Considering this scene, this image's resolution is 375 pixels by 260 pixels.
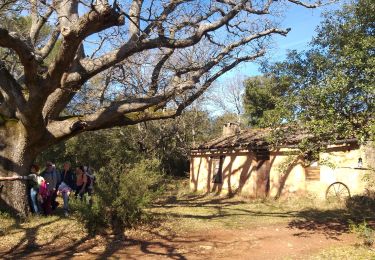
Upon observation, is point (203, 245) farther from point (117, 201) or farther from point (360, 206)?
point (360, 206)

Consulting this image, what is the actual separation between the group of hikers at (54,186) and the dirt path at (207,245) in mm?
2626

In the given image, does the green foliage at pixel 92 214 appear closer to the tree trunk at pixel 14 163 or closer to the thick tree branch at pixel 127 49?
the tree trunk at pixel 14 163

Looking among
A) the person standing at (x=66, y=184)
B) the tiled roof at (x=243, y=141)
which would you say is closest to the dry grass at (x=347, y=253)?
the person standing at (x=66, y=184)

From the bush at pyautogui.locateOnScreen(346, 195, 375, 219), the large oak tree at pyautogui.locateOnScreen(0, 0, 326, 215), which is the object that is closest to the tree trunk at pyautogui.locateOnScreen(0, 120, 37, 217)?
the large oak tree at pyautogui.locateOnScreen(0, 0, 326, 215)

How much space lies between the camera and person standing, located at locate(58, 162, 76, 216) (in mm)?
12227

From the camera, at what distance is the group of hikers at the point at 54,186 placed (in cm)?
1177

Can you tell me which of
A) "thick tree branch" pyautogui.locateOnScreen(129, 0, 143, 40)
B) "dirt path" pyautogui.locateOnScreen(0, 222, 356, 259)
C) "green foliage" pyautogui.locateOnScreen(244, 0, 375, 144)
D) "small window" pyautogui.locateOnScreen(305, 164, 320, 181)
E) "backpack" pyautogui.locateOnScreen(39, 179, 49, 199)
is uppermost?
"thick tree branch" pyautogui.locateOnScreen(129, 0, 143, 40)

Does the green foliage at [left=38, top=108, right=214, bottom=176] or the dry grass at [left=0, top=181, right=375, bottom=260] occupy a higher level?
the green foliage at [left=38, top=108, right=214, bottom=176]

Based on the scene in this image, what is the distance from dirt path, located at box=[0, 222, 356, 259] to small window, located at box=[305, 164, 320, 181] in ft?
18.4

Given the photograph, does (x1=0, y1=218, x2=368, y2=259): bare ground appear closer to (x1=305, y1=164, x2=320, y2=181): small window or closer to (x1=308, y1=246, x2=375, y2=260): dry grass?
(x1=308, y1=246, x2=375, y2=260): dry grass

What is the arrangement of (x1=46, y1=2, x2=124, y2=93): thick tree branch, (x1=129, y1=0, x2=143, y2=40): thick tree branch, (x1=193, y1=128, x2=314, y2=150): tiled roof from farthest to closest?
(x1=193, y1=128, x2=314, y2=150): tiled roof → (x1=129, y1=0, x2=143, y2=40): thick tree branch → (x1=46, y1=2, x2=124, y2=93): thick tree branch

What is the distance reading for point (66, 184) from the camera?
41.2 feet

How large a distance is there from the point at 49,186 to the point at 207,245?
17.4 ft

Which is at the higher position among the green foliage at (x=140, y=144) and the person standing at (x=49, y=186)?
the green foliage at (x=140, y=144)
